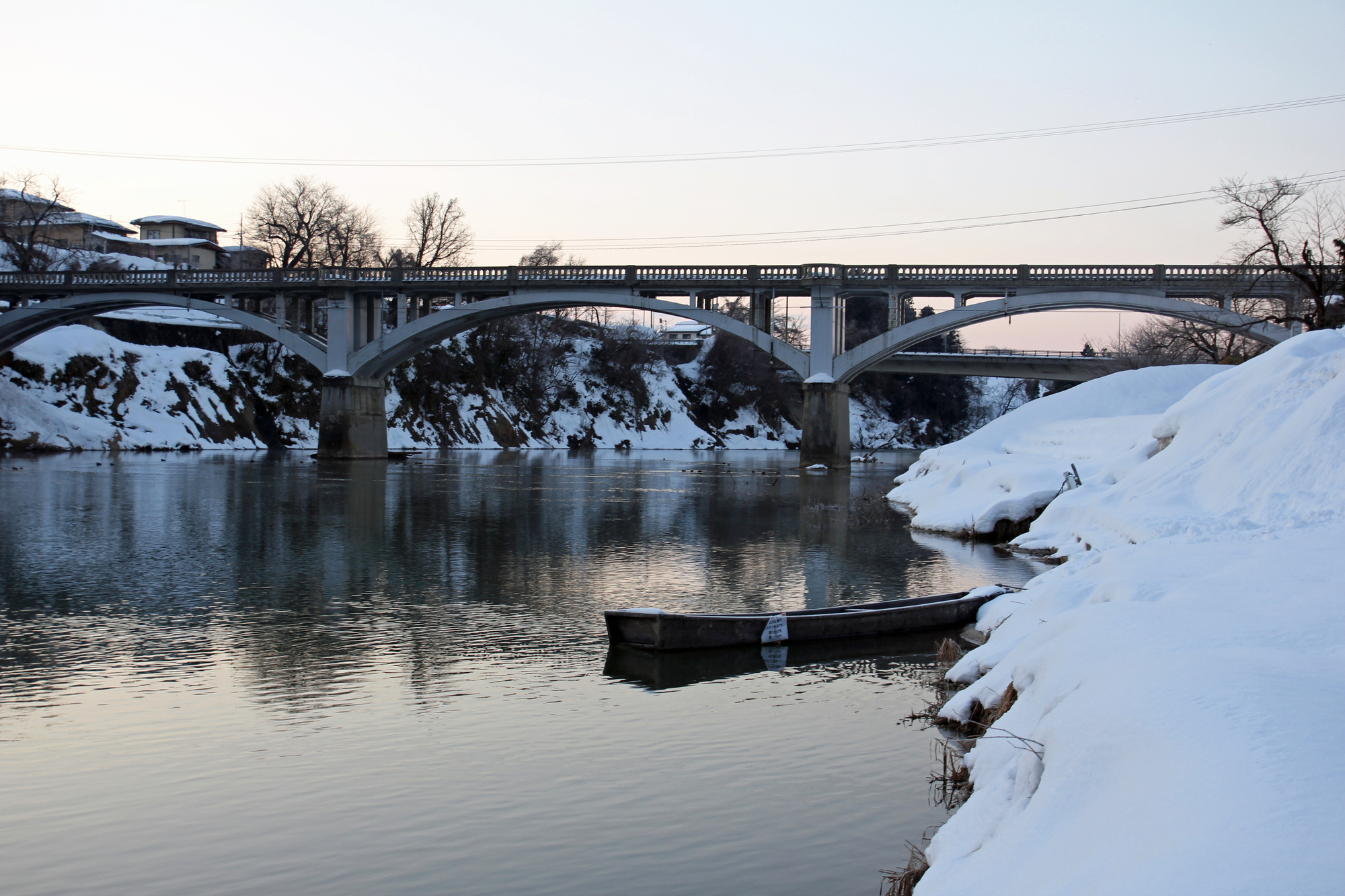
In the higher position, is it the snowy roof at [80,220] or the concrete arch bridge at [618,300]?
the snowy roof at [80,220]

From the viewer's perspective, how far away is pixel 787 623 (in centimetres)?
1289

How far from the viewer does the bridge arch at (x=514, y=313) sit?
2243 inches

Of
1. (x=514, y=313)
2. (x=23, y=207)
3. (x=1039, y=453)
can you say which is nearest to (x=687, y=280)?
(x=514, y=313)

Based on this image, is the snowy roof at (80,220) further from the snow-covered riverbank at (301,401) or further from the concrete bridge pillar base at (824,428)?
the concrete bridge pillar base at (824,428)

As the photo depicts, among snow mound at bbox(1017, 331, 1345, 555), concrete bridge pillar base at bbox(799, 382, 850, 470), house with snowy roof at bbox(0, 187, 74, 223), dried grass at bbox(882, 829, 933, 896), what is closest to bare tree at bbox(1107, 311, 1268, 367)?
concrete bridge pillar base at bbox(799, 382, 850, 470)

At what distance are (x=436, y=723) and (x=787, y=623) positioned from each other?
482 cm

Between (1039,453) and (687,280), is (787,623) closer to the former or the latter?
(1039,453)

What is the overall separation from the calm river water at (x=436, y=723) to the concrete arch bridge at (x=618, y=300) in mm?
34753

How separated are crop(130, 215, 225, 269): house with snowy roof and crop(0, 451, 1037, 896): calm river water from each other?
89.6 m

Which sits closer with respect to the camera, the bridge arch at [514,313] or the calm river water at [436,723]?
the calm river water at [436,723]

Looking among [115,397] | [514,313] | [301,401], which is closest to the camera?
[514,313]

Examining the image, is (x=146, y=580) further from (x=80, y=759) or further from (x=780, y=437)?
(x=780, y=437)

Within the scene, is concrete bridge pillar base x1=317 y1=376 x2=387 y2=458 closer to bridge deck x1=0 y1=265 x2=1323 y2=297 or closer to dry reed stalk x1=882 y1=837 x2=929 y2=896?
bridge deck x1=0 y1=265 x2=1323 y2=297

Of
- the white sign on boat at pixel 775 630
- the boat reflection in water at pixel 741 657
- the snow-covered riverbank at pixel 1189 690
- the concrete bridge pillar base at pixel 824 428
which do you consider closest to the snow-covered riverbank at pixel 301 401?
the concrete bridge pillar base at pixel 824 428
